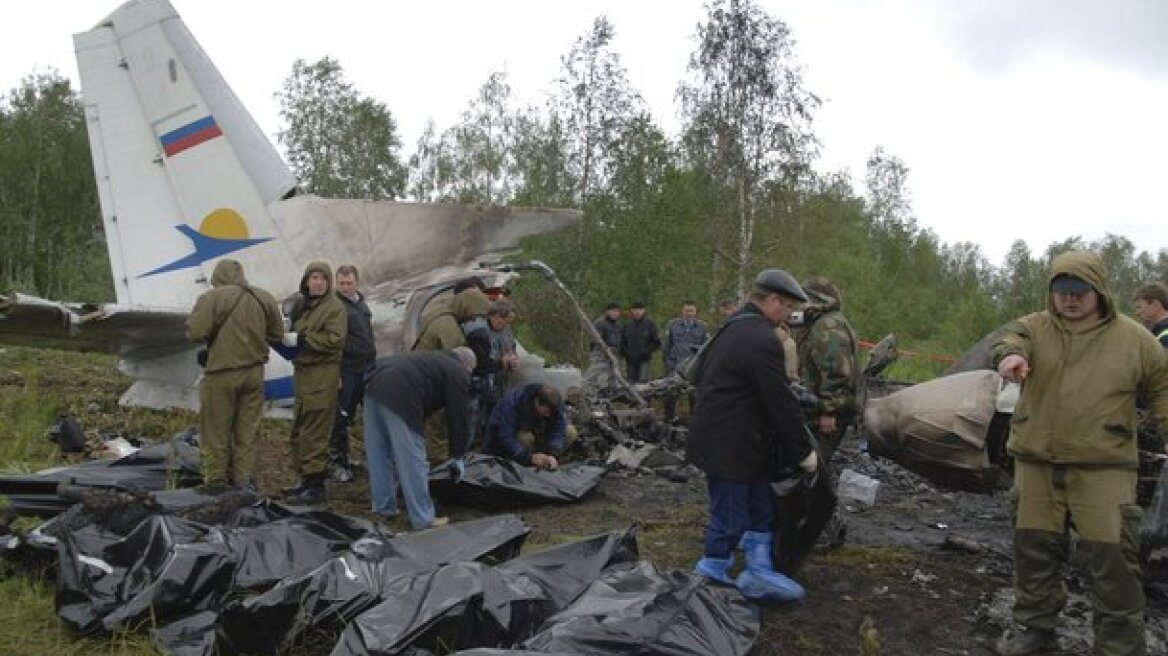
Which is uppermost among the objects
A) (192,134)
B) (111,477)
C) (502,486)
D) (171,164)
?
(192,134)

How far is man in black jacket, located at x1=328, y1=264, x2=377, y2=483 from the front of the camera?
6730 millimetres

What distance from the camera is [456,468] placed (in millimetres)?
5680

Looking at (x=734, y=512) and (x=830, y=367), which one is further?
(x=830, y=367)

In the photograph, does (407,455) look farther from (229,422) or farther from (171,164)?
(171,164)

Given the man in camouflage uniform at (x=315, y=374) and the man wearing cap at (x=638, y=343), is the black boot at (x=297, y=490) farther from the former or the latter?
the man wearing cap at (x=638, y=343)

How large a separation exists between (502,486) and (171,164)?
16.2 ft

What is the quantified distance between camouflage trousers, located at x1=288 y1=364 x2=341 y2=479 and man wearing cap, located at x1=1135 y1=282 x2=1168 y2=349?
17.5 ft

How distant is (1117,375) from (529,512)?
12.1 ft

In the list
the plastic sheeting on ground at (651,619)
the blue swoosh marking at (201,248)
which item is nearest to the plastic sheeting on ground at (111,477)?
the blue swoosh marking at (201,248)

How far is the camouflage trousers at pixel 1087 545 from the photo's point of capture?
3303mm

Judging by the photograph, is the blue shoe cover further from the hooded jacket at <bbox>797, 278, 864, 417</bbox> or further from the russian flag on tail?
the russian flag on tail

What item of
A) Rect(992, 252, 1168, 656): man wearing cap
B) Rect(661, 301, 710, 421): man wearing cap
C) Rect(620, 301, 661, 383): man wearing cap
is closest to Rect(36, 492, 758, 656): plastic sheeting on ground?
Rect(992, 252, 1168, 656): man wearing cap

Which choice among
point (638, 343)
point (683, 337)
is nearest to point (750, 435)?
point (683, 337)

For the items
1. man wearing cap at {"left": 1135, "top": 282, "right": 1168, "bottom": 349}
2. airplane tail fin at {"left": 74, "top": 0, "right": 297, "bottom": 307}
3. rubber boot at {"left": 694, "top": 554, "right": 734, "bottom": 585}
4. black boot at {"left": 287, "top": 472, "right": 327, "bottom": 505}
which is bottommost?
black boot at {"left": 287, "top": 472, "right": 327, "bottom": 505}
